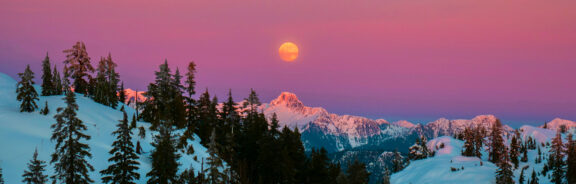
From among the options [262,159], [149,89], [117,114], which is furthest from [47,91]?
[262,159]

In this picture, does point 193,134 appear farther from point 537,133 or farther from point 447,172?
point 537,133

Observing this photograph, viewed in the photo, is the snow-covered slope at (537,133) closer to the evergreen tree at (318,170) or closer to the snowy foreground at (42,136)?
the evergreen tree at (318,170)

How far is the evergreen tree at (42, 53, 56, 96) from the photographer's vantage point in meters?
70.1

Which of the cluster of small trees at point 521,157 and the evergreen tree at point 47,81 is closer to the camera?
the evergreen tree at point 47,81

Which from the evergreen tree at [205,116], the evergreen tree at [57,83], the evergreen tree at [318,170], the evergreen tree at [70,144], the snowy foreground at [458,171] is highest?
the evergreen tree at [57,83]

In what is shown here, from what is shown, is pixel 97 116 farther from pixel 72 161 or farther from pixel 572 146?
pixel 572 146

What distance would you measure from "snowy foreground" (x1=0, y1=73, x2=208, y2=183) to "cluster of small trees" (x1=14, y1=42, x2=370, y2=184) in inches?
49.7

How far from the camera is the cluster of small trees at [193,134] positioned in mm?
43438

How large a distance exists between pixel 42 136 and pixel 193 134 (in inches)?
964

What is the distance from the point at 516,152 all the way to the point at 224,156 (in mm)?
91661

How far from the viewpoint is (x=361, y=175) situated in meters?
35.6

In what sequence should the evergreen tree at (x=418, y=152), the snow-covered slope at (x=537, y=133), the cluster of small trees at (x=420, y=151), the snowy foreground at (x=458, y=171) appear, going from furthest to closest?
the snow-covered slope at (x=537, y=133), the evergreen tree at (x=418, y=152), the cluster of small trees at (x=420, y=151), the snowy foreground at (x=458, y=171)

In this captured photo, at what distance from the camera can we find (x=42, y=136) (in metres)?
50.1

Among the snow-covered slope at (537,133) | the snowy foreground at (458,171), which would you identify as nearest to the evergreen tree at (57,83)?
the snowy foreground at (458,171)
